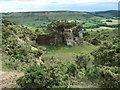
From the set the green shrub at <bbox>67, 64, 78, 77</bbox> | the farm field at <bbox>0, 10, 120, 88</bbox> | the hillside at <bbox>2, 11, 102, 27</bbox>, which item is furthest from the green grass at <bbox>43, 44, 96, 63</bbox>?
the hillside at <bbox>2, 11, 102, 27</bbox>

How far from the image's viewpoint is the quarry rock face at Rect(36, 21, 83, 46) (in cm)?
3825

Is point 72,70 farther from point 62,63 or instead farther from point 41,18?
point 41,18

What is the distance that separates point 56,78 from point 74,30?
25.6 metres

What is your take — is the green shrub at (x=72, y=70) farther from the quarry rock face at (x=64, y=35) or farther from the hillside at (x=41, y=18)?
the hillside at (x=41, y=18)

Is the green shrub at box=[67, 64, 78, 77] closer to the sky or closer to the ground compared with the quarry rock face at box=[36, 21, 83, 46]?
closer to the sky

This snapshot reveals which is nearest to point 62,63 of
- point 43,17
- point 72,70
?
point 72,70

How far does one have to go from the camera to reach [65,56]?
3266 cm

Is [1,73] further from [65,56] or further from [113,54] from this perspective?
[65,56]

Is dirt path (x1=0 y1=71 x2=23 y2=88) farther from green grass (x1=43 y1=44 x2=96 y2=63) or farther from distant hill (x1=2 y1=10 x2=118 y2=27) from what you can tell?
distant hill (x1=2 y1=10 x2=118 y2=27)

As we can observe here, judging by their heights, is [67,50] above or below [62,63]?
below

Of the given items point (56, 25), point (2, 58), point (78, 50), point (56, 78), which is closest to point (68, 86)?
point (56, 78)

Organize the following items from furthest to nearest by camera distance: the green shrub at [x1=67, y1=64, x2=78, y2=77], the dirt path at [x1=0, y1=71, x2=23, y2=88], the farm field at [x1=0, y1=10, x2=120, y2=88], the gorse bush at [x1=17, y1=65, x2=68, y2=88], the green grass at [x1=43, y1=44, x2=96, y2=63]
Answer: the green grass at [x1=43, y1=44, x2=96, y2=63] < the green shrub at [x1=67, y1=64, x2=78, y2=77] < the dirt path at [x1=0, y1=71, x2=23, y2=88] < the farm field at [x1=0, y1=10, x2=120, y2=88] < the gorse bush at [x1=17, y1=65, x2=68, y2=88]

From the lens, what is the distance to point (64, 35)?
38.4 m

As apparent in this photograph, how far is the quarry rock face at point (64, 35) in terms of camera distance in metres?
38.2
